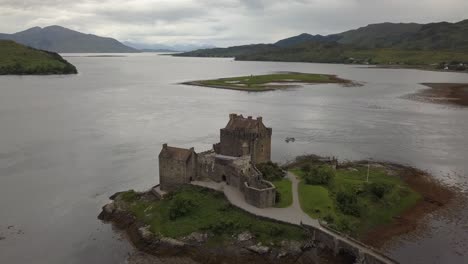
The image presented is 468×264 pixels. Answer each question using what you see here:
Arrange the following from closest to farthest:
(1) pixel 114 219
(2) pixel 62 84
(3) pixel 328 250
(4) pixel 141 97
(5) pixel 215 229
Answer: (3) pixel 328 250
(5) pixel 215 229
(1) pixel 114 219
(4) pixel 141 97
(2) pixel 62 84

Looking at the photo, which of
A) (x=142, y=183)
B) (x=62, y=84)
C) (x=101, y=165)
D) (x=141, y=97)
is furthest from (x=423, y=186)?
(x=62, y=84)

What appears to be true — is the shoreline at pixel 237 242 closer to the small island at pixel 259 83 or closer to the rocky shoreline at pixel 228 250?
the rocky shoreline at pixel 228 250

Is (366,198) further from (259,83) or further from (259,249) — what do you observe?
(259,83)

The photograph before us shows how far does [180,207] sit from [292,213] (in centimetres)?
1114

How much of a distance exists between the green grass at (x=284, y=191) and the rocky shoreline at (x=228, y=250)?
583cm

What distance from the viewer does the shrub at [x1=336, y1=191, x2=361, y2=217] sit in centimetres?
4494

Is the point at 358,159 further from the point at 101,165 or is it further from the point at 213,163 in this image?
the point at 101,165

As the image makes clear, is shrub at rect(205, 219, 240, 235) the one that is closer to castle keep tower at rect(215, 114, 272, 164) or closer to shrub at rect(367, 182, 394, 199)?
castle keep tower at rect(215, 114, 272, 164)

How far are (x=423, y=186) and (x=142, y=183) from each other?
1417 inches

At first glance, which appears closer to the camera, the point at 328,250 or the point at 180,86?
the point at 328,250

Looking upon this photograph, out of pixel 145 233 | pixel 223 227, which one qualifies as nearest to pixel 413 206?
pixel 223 227

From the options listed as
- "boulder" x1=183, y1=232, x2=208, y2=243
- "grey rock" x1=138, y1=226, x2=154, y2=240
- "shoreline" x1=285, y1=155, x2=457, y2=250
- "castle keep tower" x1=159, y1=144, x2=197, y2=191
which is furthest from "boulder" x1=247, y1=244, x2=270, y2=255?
"castle keep tower" x1=159, y1=144, x2=197, y2=191

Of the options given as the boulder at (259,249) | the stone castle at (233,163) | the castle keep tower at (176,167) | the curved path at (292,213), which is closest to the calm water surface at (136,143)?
the curved path at (292,213)

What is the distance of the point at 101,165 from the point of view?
220 ft
